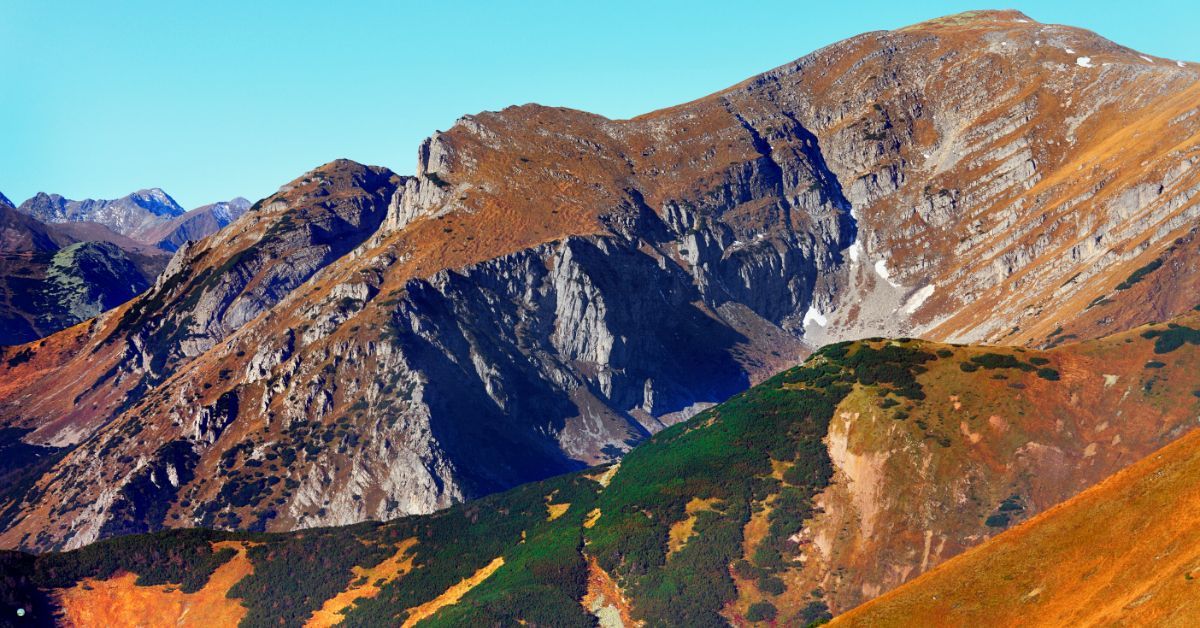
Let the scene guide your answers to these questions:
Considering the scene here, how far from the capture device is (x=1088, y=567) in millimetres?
87312

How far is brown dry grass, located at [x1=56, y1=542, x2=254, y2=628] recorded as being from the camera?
18225cm

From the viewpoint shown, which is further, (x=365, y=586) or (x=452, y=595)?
(x=365, y=586)

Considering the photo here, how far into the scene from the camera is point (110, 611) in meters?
185

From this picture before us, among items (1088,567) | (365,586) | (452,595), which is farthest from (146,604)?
(1088,567)

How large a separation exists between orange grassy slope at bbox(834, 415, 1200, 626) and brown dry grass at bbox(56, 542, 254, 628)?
132 metres

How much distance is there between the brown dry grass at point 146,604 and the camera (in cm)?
18225

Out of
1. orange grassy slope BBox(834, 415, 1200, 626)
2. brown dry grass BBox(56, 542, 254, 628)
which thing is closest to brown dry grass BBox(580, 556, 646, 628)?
brown dry grass BBox(56, 542, 254, 628)

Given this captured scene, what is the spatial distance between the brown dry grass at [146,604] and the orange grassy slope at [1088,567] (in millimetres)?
132382

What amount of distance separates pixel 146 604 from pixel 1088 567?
6621 inches

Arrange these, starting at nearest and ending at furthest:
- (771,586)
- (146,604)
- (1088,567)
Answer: (1088,567) → (771,586) → (146,604)

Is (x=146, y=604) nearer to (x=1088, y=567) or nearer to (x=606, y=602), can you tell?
(x=606, y=602)

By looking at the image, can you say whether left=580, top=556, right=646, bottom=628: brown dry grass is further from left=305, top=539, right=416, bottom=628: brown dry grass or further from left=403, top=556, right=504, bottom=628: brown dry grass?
left=305, top=539, right=416, bottom=628: brown dry grass

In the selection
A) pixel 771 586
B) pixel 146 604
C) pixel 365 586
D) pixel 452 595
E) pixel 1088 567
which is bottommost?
pixel 771 586

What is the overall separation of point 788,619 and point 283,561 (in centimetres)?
10315
